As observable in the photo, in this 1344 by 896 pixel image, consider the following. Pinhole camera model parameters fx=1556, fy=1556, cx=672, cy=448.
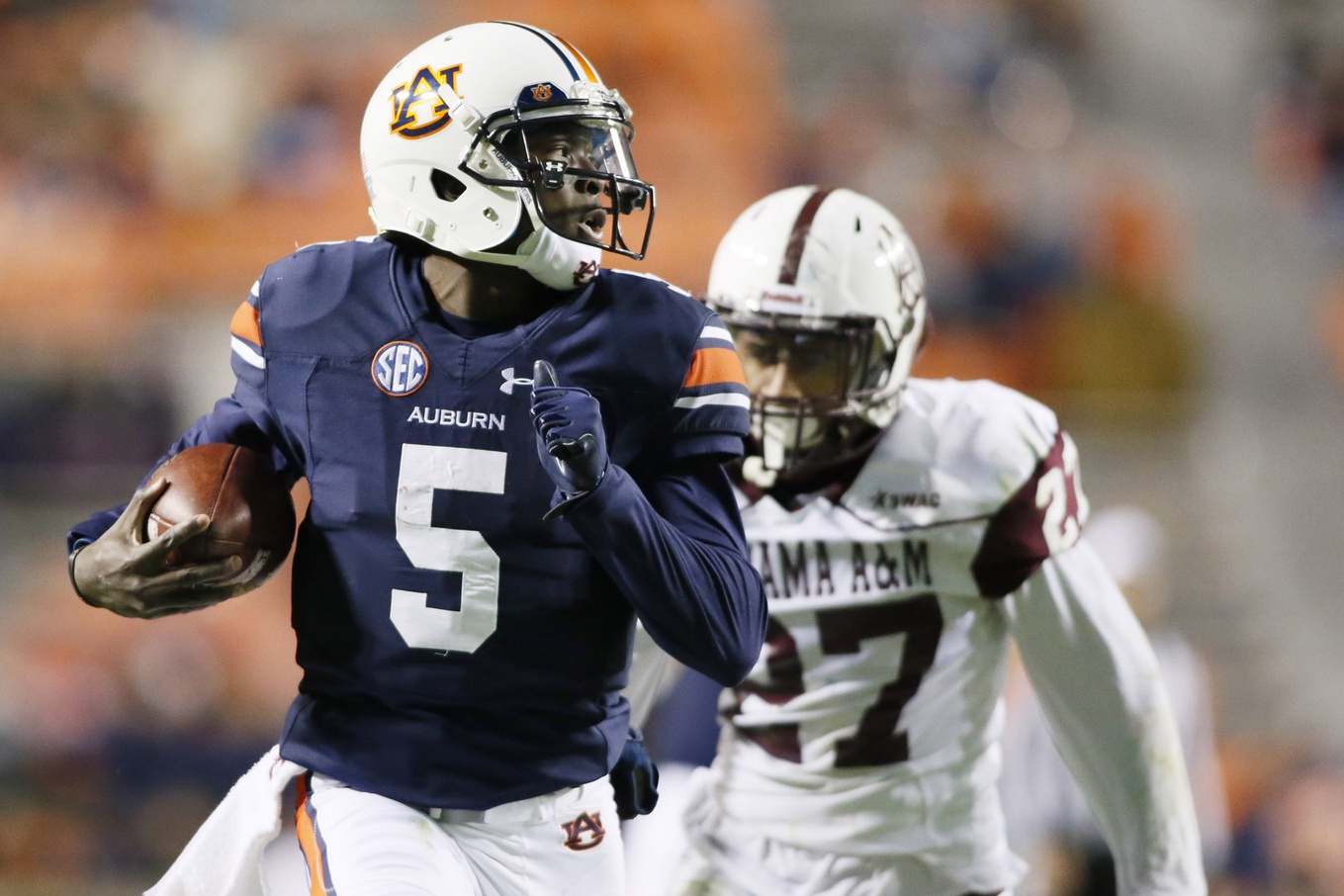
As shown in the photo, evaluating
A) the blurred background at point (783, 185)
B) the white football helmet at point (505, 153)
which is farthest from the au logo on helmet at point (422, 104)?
the blurred background at point (783, 185)

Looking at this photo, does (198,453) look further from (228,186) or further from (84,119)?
(84,119)

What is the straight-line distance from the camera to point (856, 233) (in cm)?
255

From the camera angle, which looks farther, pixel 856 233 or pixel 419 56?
pixel 856 233

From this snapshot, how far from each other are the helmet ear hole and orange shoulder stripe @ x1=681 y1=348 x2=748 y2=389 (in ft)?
1.19

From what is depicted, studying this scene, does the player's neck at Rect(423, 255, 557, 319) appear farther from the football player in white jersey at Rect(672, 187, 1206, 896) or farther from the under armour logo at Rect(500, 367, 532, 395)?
the football player in white jersey at Rect(672, 187, 1206, 896)

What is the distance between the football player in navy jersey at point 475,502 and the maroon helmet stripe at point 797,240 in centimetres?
→ 60

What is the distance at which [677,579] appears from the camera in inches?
68.8

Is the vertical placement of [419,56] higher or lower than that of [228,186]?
higher

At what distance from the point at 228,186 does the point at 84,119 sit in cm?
97

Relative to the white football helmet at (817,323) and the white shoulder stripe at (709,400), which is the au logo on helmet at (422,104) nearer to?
the white shoulder stripe at (709,400)

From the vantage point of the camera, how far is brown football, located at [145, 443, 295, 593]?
183 cm

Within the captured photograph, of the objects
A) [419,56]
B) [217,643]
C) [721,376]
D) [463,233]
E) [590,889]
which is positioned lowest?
[217,643]

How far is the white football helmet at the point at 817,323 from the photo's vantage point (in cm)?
247

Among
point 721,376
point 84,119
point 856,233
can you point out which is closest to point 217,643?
point 84,119
